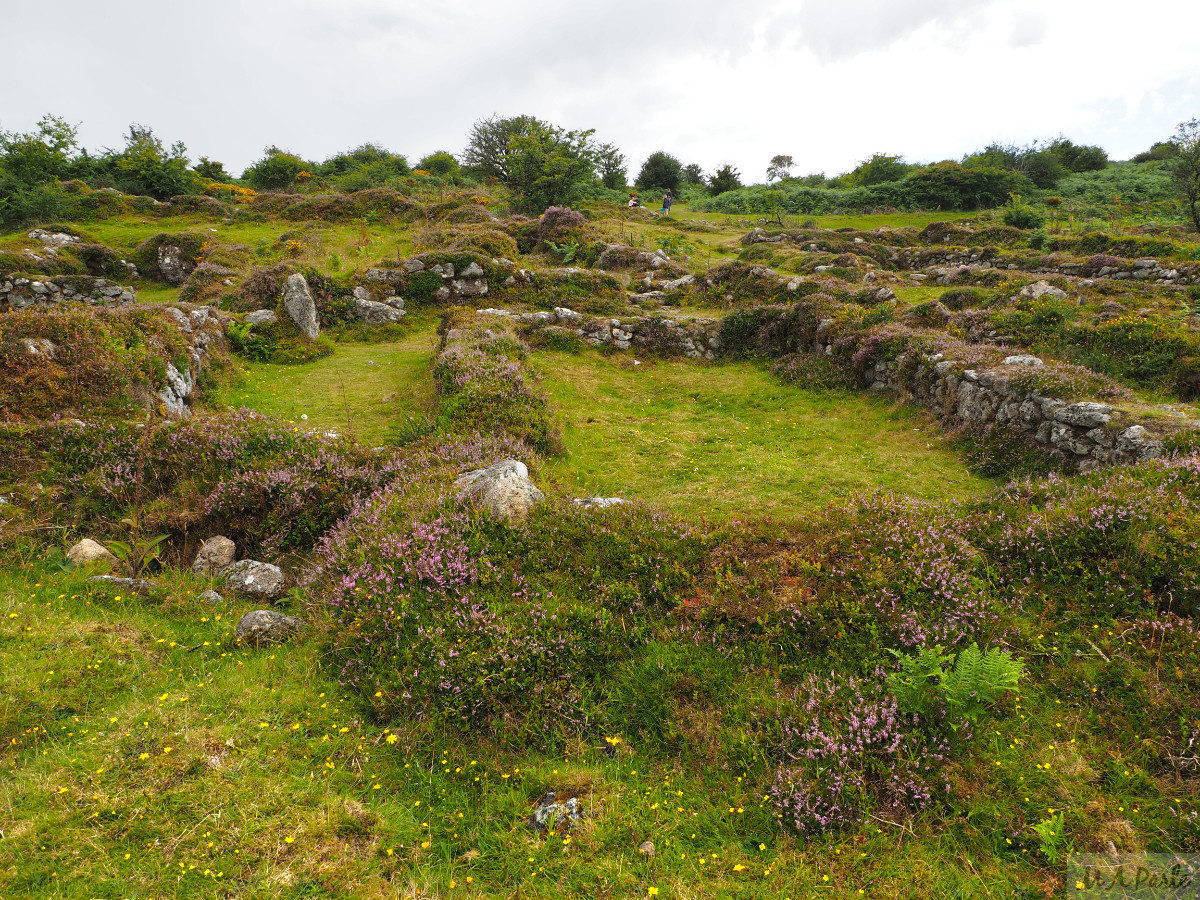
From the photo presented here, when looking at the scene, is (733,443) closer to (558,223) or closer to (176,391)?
(176,391)

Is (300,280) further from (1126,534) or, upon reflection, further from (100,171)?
(100,171)

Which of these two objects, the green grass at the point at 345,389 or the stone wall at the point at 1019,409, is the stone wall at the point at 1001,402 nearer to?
the stone wall at the point at 1019,409

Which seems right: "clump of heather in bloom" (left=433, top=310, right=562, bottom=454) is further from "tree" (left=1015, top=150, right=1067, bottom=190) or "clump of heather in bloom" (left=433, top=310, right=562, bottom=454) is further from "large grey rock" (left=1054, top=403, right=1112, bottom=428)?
"tree" (left=1015, top=150, right=1067, bottom=190)

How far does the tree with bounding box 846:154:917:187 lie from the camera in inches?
2153

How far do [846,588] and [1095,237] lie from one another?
1312 inches

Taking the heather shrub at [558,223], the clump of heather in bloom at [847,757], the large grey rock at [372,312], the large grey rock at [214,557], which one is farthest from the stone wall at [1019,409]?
the heather shrub at [558,223]

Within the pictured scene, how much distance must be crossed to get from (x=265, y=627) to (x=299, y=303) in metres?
16.3

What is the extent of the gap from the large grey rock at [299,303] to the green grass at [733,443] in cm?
869

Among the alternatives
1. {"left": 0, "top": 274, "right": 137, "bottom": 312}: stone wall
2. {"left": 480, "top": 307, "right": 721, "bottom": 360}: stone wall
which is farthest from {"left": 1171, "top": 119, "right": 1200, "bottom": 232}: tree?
{"left": 0, "top": 274, "right": 137, "bottom": 312}: stone wall

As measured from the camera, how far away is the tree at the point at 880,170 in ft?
179

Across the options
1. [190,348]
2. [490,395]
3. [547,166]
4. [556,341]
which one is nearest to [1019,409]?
[490,395]

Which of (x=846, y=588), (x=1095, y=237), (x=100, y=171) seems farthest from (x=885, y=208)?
(x=100, y=171)

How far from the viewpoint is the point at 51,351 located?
10.3 m

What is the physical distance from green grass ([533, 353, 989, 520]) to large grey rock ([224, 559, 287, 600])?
5.15 metres
